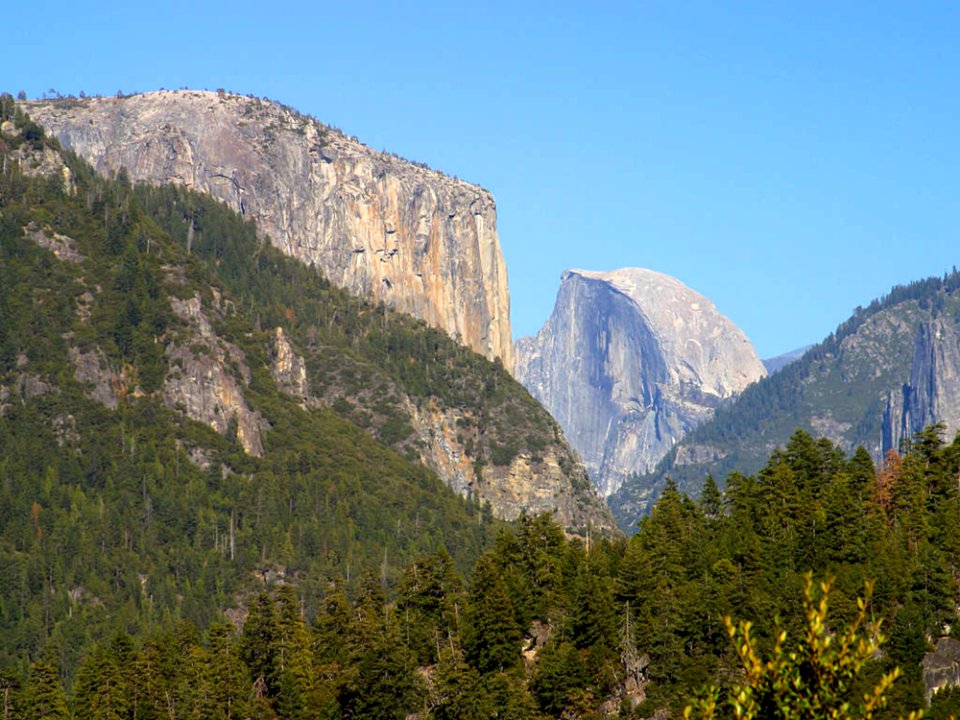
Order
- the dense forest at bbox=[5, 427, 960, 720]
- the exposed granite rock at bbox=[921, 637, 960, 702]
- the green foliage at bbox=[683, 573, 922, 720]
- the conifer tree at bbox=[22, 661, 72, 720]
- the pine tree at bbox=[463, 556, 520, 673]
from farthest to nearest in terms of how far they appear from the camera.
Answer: the pine tree at bbox=[463, 556, 520, 673]
the conifer tree at bbox=[22, 661, 72, 720]
the exposed granite rock at bbox=[921, 637, 960, 702]
the dense forest at bbox=[5, 427, 960, 720]
the green foliage at bbox=[683, 573, 922, 720]

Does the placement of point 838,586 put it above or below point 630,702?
above

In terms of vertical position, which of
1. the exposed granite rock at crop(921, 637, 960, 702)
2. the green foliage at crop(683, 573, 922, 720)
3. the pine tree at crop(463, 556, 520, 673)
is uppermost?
the pine tree at crop(463, 556, 520, 673)

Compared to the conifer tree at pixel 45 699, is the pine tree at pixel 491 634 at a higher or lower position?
higher

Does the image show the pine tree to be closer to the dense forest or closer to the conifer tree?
the dense forest

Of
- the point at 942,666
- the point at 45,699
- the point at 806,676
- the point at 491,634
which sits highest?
the point at 491,634

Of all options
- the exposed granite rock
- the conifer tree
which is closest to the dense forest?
the conifer tree

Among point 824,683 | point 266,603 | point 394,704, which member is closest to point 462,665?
point 394,704

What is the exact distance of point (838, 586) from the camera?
14225 cm

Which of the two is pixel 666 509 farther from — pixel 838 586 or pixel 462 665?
pixel 462 665

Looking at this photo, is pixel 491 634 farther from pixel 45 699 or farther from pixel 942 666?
pixel 45 699

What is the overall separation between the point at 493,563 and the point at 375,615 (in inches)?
532

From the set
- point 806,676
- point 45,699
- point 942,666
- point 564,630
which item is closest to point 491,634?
point 564,630

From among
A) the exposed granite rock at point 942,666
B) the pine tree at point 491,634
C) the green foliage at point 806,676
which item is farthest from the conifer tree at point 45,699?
the green foliage at point 806,676

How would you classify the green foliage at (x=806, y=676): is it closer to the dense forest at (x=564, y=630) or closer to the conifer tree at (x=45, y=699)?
the dense forest at (x=564, y=630)
